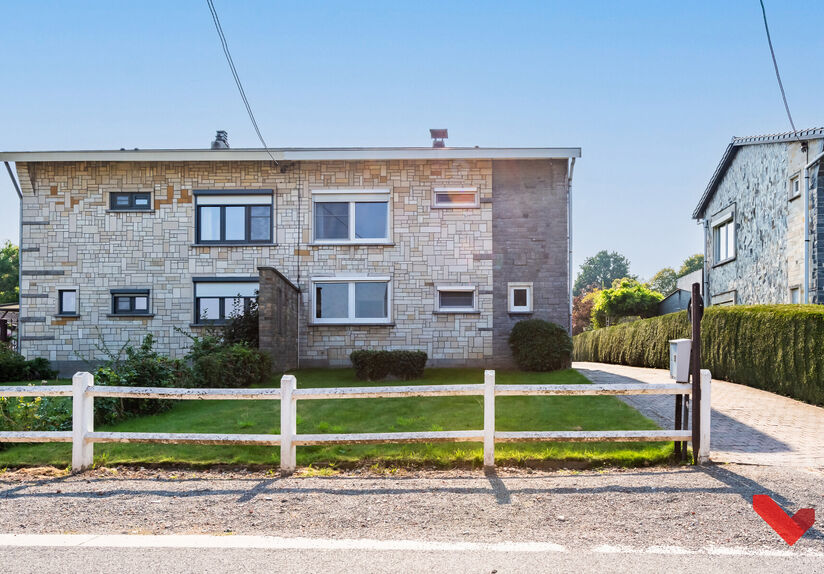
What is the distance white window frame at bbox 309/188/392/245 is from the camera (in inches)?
750

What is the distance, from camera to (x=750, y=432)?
30.7 ft

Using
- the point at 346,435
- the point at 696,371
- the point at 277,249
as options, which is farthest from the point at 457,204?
the point at 346,435

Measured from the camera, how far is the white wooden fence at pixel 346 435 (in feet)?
23.2

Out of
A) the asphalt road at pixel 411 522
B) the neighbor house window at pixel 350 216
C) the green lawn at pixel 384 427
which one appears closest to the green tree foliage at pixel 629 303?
the neighbor house window at pixel 350 216

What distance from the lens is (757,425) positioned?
9.98 meters

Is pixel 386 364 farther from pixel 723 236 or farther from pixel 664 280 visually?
pixel 664 280

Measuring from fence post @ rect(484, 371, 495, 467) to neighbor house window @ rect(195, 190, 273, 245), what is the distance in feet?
43.9

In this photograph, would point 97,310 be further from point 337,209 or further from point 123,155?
point 337,209

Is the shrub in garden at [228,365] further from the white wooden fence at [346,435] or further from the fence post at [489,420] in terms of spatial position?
the fence post at [489,420]

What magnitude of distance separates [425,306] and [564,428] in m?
9.68

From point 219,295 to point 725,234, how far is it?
56.8ft

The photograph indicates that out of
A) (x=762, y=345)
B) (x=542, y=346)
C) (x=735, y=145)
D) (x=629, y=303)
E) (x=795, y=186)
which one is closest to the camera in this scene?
(x=762, y=345)

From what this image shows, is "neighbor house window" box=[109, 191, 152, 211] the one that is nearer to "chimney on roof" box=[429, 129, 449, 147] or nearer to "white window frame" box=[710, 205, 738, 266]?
"chimney on roof" box=[429, 129, 449, 147]

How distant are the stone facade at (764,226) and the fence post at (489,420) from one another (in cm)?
1293
